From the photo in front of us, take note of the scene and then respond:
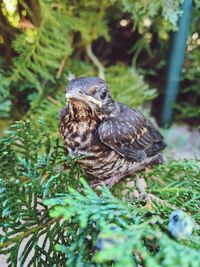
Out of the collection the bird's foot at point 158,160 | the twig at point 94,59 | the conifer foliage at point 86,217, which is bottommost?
the conifer foliage at point 86,217

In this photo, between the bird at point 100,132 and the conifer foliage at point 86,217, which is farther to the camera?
the bird at point 100,132

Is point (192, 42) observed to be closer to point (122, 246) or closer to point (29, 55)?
point (29, 55)

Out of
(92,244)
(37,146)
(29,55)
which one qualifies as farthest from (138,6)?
(92,244)

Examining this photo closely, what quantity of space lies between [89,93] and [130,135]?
18 cm

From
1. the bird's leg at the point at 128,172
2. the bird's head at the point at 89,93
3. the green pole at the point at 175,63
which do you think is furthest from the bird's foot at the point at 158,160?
the green pole at the point at 175,63

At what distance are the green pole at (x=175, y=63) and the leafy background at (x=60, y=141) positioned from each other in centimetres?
5

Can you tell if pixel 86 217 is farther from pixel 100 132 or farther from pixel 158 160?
pixel 158 160

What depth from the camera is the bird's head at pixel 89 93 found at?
3.09 feet

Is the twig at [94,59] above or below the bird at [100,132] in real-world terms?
above

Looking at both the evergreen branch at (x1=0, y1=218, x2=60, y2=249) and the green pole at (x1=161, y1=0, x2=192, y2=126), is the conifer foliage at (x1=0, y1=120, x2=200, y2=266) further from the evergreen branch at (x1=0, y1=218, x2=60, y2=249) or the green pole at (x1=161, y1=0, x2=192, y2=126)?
the green pole at (x1=161, y1=0, x2=192, y2=126)

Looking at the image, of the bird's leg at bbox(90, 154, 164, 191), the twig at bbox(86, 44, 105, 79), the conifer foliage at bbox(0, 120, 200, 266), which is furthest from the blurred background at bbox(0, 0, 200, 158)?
the conifer foliage at bbox(0, 120, 200, 266)

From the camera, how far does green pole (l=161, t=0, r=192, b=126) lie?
4.83 ft

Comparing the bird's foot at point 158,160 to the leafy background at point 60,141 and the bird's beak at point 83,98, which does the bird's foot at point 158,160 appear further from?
the bird's beak at point 83,98

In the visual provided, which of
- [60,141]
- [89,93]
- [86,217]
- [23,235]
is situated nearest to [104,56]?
[60,141]
